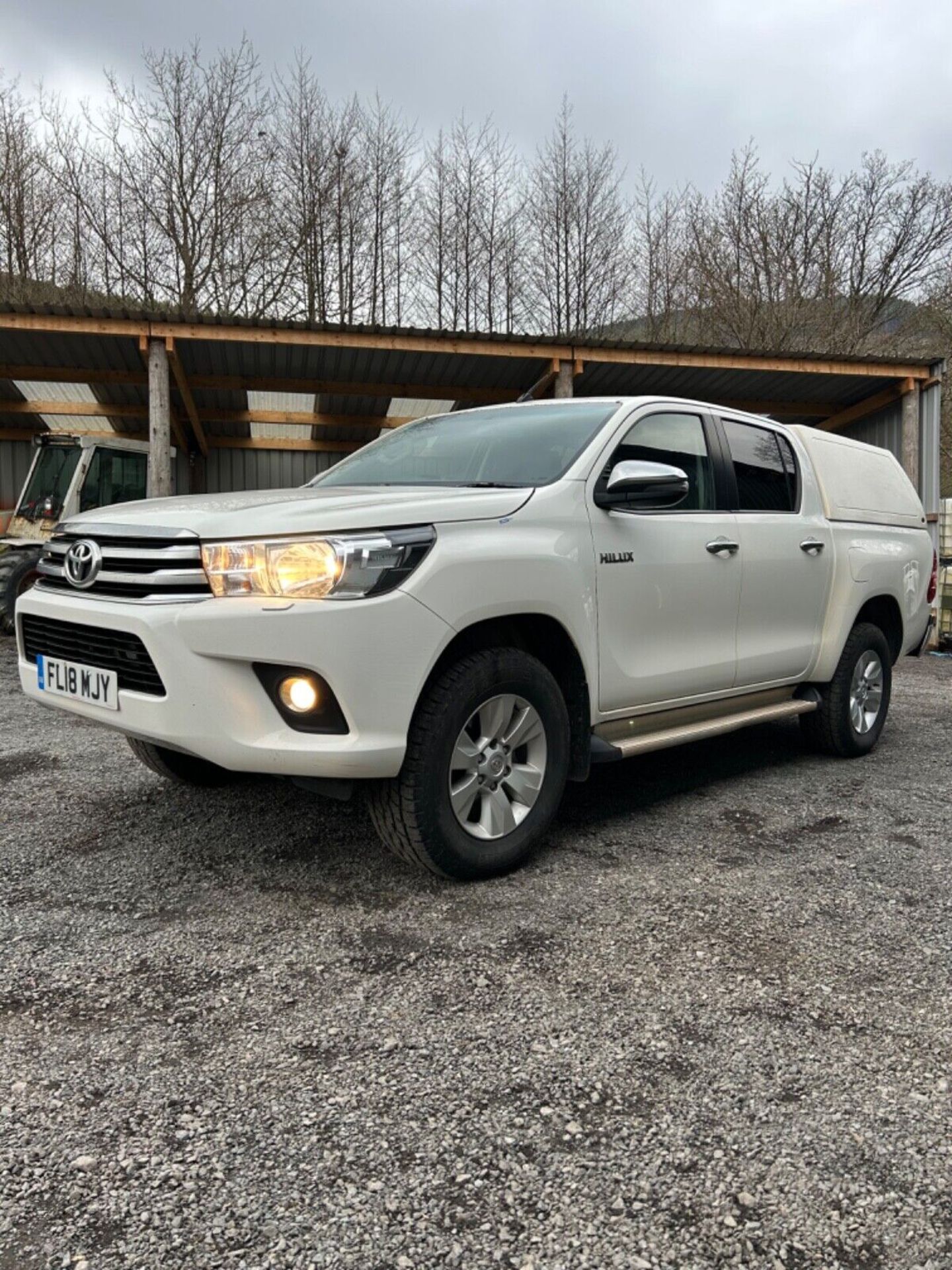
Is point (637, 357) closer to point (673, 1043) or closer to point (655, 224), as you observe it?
point (673, 1043)

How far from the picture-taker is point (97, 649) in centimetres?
283

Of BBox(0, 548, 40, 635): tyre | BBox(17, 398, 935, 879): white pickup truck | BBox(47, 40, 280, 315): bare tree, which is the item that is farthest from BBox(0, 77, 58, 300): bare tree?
BBox(17, 398, 935, 879): white pickup truck

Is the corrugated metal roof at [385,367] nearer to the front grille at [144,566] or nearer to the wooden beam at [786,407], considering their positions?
the wooden beam at [786,407]

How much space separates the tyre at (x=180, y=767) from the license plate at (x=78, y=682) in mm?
677

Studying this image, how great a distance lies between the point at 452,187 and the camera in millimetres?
22422

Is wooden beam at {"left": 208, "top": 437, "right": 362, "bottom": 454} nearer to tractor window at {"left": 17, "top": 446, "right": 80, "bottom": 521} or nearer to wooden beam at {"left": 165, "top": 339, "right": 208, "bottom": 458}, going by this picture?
wooden beam at {"left": 165, "top": 339, "right": 208, "bottom": 458}

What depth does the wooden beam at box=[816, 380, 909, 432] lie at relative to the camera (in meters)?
12.9

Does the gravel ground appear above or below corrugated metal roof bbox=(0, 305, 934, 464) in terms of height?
below

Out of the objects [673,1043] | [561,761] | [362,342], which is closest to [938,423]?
[362,342]

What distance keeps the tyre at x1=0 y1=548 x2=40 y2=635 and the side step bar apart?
7.58m

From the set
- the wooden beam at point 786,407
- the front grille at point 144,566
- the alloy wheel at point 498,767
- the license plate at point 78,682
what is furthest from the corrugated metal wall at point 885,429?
the license plate at point 78,682

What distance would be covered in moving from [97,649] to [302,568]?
2.61 ft

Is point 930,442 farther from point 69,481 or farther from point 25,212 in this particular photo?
point 25,212

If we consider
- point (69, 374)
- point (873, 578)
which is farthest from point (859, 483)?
point (69, 374)
